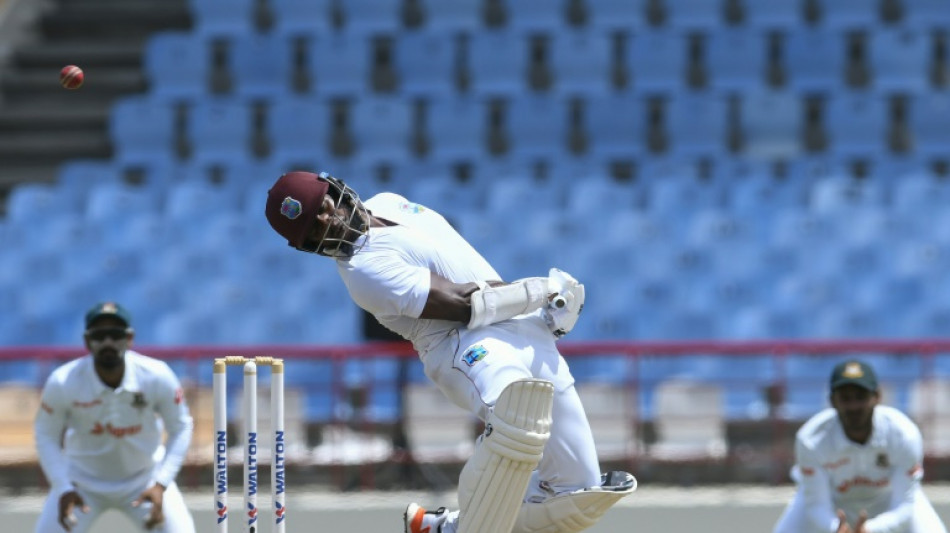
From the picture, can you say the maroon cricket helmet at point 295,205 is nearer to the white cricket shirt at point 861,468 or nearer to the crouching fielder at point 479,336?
the crouching fielder at point 479,336

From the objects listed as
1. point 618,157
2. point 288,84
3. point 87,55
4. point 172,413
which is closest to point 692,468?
point 618,157

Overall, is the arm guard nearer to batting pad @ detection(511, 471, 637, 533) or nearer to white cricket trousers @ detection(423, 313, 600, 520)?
white cricket trousers @ detection(423, 313, 600, 520)

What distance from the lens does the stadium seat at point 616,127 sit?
14544 mm

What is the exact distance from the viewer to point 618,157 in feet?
47.8

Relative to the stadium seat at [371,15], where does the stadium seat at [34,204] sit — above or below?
below

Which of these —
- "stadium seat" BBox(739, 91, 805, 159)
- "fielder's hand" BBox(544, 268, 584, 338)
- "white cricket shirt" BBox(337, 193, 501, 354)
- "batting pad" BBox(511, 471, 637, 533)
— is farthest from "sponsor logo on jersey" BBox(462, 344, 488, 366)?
"stadium seat" BBox(739, 91, 805, 159)

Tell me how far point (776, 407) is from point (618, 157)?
3983mm

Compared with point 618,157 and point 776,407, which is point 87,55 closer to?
point 618,157

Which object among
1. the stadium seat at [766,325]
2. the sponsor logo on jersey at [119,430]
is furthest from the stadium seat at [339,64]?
the sponsor logo on jersey at [119,430]

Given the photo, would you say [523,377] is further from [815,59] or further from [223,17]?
[223,17]

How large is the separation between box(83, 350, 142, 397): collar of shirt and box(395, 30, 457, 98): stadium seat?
807cm

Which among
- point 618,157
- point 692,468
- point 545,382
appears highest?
point 618,157

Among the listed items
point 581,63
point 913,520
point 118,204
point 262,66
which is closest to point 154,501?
point 913,520

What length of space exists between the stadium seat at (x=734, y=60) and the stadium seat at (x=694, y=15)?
34 centimetres
